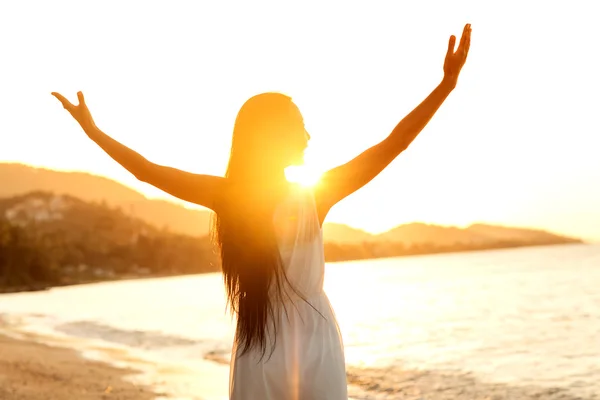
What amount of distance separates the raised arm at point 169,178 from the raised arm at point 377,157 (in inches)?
13.1

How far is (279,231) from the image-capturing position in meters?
2.39

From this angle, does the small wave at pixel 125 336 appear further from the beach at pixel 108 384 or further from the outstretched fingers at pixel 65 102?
the outstretched fingers at pixel 65 102

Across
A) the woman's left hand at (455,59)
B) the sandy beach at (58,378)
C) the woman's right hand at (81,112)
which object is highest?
the woman's left hand at (455,59)

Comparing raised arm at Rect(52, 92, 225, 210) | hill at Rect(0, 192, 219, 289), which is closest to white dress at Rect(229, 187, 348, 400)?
raised arm at Rect(52, 92, 225, 210)

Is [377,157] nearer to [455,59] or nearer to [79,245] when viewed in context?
[455,59]

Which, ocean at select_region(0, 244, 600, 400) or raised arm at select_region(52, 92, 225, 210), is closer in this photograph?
raised arm at select_region(52, 92, 225, 210)

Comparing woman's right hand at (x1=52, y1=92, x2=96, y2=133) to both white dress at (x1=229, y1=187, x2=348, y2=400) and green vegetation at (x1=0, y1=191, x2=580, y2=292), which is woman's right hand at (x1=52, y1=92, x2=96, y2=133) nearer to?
white dress at (x1=229, y1=187, x2=348, y2=400)

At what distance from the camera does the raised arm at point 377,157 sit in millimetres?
2363

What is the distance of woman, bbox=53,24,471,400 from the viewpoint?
237 centimetres

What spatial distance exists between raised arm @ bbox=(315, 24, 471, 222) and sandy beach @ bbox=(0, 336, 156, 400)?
887 centimetres

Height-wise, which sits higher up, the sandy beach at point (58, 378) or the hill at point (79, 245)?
the hill at point (79, 245)

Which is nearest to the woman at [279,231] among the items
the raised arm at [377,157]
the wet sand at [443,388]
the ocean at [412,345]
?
the raised arm at [377,157]

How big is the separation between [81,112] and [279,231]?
81cm

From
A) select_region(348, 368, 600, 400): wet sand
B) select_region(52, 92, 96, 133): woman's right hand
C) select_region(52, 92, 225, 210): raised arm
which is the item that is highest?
select_region(52, 92, 96, 133): woman's right hand
